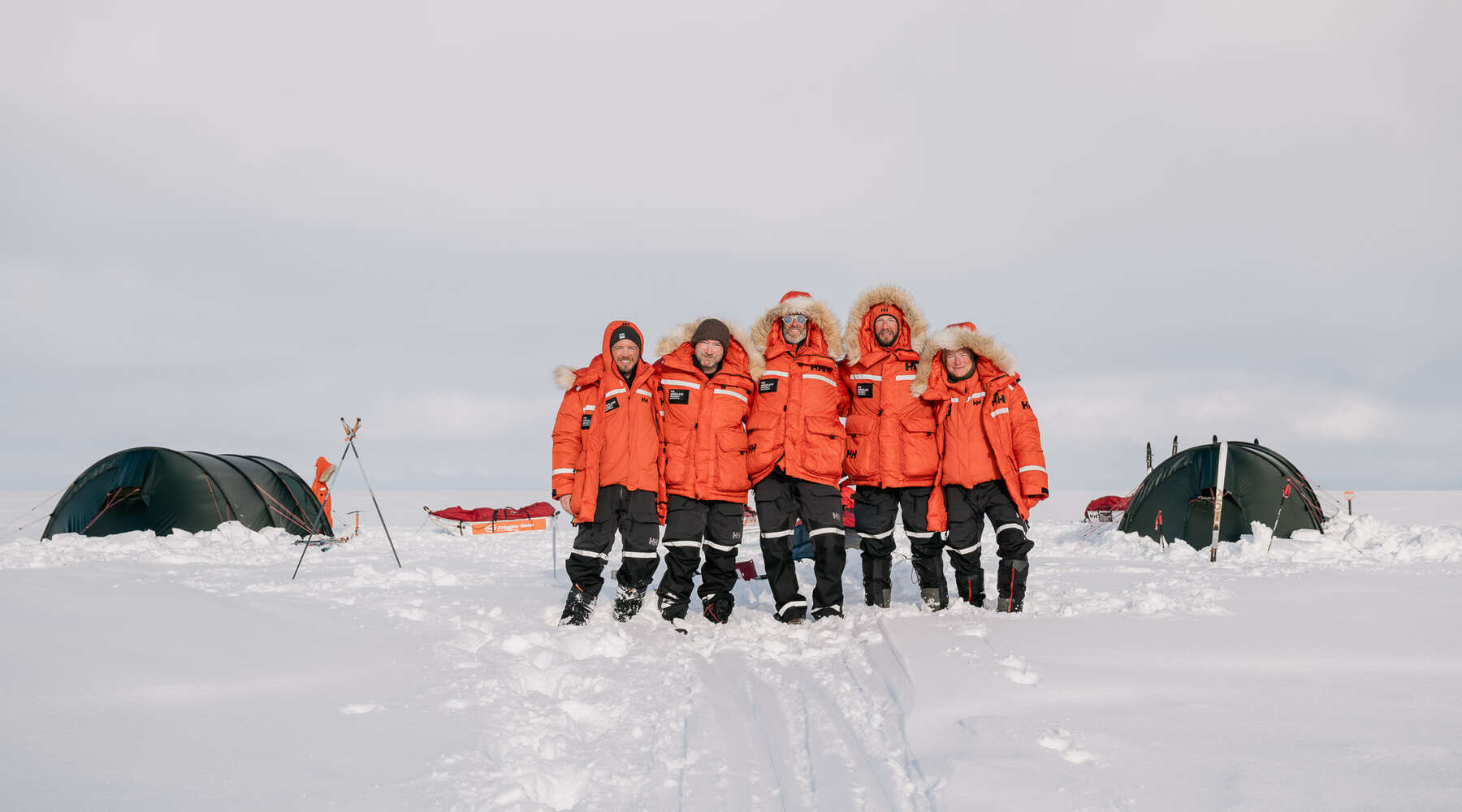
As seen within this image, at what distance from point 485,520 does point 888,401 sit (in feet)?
42.2

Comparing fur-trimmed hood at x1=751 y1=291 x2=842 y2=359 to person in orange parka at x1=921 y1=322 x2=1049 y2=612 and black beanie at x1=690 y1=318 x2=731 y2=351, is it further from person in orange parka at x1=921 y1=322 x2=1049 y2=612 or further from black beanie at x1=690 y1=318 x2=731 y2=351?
person in orange parka at x1=921 y1=322 x2=1049 y2=612

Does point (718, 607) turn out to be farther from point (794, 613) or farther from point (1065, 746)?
point (1065, 746)

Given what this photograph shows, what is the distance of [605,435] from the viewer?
18.1ft

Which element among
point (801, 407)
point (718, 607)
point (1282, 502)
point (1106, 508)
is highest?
point (801, 407)

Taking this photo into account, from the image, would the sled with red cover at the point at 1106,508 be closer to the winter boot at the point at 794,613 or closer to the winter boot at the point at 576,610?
the winter boot at the point at 794,613

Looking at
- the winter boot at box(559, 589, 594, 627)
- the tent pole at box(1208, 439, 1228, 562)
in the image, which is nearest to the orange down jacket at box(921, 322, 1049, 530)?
the winter boot at box(559, 589, 594, 627)

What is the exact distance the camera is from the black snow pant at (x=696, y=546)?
5.55m

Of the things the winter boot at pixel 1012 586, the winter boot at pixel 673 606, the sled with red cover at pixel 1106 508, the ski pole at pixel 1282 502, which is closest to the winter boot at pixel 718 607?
the winter boot at pixel 673 606

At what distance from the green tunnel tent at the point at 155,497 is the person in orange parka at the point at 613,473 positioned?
8877 mm

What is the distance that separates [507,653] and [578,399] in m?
1.91

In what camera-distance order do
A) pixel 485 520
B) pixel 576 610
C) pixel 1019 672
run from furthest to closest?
pixel 485 520
pixel 576 610
pixel 1019 672

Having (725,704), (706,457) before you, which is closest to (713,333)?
(706,457)

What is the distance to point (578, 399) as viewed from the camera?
5688 millimetres

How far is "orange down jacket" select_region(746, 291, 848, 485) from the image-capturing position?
5.60 meters
